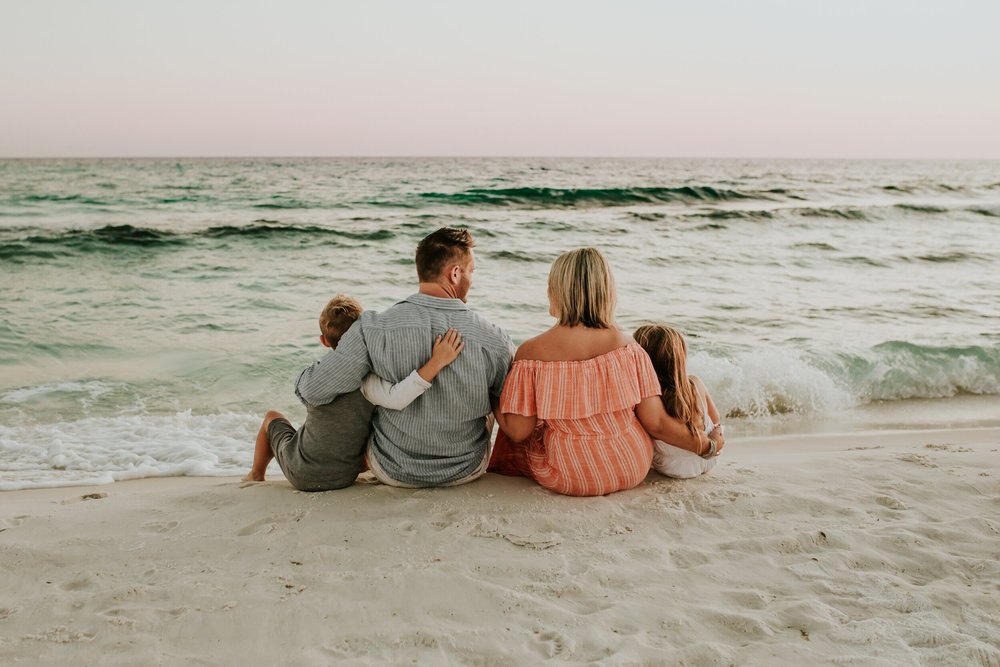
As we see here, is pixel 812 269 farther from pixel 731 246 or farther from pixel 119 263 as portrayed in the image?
pixel 119 263

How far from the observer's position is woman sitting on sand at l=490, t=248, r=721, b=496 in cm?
343

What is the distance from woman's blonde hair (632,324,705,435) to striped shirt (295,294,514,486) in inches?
29.3

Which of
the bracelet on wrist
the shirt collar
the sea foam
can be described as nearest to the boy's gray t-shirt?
the shirt collar

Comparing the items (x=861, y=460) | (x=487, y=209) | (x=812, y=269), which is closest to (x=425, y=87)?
(x=487, y=209)

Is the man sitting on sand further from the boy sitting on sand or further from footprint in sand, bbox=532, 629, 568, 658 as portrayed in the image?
footprint in sand, bbox=532, 629, 568, 658

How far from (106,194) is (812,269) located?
23.0m

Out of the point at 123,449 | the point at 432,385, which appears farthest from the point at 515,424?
the point at 123,449

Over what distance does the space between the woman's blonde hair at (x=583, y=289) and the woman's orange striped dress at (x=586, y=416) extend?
194mm

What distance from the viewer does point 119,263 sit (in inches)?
523

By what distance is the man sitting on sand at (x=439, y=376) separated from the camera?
3420 mm

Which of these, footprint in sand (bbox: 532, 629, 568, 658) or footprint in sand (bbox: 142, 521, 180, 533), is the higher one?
footprint in sand (bbox: 532, 629, 568, 658)

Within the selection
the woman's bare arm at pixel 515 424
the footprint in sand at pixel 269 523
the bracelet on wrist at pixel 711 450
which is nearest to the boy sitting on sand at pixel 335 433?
the footprint in sand at pixel 269 523

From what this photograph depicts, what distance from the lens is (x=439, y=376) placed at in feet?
11.5

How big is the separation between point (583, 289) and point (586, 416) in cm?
61
